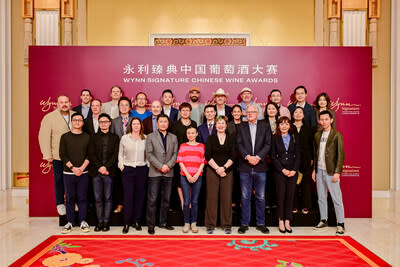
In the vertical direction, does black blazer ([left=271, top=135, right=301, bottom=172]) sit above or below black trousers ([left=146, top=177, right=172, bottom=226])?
above

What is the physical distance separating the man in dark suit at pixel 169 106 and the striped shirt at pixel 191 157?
0.73 meters

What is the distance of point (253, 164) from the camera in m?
4.43

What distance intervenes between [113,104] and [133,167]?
1.23m

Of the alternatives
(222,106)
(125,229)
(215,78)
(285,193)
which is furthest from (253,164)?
(125,229)

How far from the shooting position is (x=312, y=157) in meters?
4.86

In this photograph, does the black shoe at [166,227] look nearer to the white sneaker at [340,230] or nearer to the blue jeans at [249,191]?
the blue jeans at [249,191]

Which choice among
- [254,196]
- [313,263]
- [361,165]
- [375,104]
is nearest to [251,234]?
[254,196]

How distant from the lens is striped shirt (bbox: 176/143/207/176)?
14.5 ft

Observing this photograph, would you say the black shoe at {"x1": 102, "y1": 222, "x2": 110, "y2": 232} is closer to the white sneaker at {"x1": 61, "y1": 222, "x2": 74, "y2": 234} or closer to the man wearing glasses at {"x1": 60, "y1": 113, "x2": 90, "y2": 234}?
the man wearing glasses at {"x1": 60, "y1": 113, "x2": 90, "y2": 234}

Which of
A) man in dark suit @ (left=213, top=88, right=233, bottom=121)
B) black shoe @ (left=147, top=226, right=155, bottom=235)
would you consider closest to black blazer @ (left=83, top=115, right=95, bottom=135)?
black shoe @ (left=147, top=226, right=155, bottom=235)

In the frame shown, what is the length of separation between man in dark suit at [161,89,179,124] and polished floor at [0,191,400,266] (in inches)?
63.3

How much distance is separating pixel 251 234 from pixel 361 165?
224 cm

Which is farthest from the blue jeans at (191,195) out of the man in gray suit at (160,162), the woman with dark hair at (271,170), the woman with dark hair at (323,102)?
the woman with dark hair at (323,102)

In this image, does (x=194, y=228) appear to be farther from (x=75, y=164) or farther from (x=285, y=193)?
(x=75, y=164)
